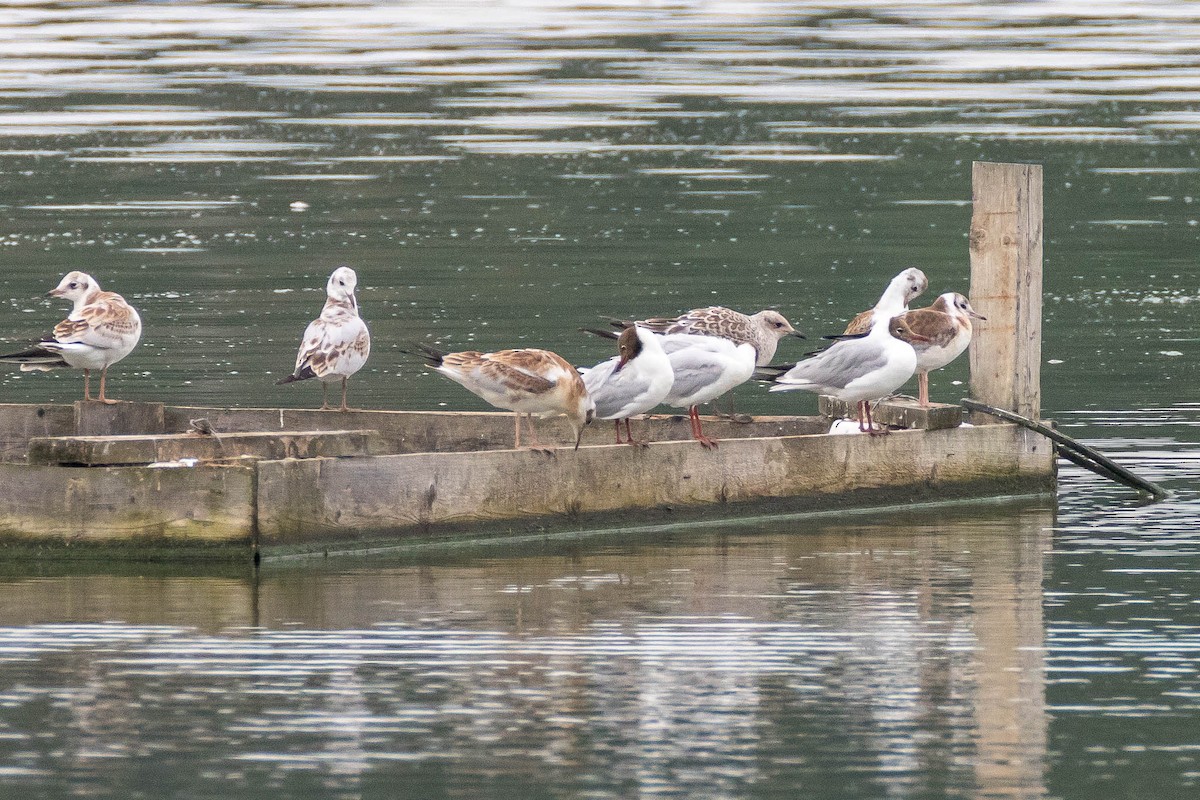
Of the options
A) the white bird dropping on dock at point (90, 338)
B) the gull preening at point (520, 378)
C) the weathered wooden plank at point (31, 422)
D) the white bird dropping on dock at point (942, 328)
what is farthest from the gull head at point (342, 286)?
the white bird dropping on dock at point (942, 328)

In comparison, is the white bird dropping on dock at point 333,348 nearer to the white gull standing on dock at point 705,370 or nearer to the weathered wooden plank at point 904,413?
the white gull standing on dock at point 705,370

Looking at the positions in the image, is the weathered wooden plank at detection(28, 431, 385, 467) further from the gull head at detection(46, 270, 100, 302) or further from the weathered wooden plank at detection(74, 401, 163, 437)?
the gull head at detection(46, 270, 100, 302)

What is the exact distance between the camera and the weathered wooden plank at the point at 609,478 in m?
13.5

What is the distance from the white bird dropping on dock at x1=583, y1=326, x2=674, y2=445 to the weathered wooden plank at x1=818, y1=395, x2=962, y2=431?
2.21 metres

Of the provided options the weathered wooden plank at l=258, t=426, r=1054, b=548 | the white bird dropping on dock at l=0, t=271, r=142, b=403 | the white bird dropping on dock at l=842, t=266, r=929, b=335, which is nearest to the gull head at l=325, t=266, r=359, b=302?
the white bird dropping on dock at l=0, t=271, r=142, b=403

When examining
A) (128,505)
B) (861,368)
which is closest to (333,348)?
(128,505)

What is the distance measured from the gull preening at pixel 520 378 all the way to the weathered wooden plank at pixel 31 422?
340 cm

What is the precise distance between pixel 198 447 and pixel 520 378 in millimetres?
1862

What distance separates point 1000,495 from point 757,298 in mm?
9391

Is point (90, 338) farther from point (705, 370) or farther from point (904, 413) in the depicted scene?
point (904, 413)

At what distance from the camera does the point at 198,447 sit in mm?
13930

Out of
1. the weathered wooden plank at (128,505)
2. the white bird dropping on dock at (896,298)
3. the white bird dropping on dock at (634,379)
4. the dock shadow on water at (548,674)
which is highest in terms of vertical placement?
the white bird dropping on dock at (896,298)

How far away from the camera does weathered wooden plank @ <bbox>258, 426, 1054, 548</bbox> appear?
13531 millimetres

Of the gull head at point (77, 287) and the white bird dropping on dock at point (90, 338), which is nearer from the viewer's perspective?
the white bird dropping on dock at point (90, 338)
